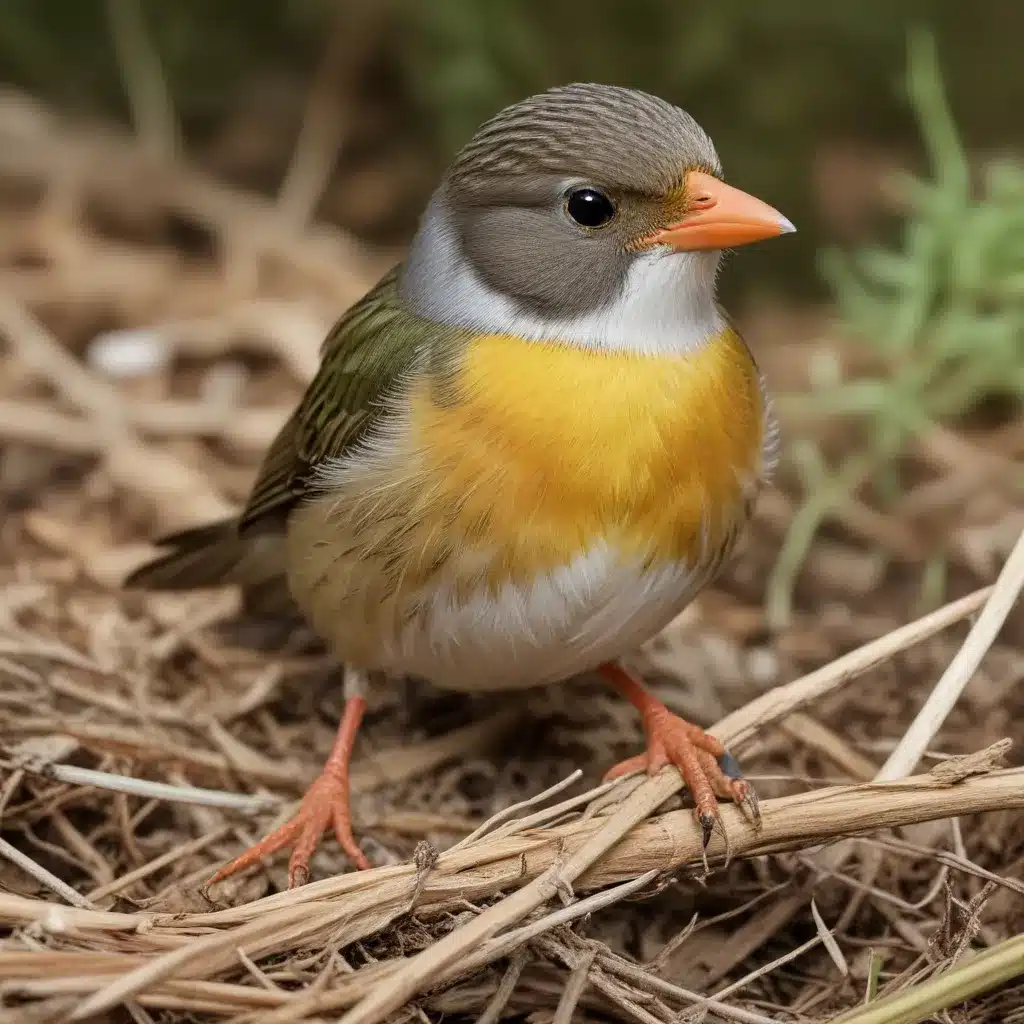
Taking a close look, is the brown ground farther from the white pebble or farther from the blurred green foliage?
the blurred green foliage

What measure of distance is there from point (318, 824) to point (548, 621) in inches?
35.1

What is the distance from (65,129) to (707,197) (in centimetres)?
458

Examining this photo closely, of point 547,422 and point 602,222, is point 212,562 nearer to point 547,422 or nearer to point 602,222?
point 547,422

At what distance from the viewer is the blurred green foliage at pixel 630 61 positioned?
19.7ft

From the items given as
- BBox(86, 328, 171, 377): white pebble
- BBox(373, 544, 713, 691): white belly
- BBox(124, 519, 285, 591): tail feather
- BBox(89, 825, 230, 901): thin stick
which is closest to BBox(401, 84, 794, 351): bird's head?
BBox(373, 544, 713, 691): white belly

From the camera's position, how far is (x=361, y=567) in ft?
11.2

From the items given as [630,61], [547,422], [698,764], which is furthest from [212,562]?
[630,61]

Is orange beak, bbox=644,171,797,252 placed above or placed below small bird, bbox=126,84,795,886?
above

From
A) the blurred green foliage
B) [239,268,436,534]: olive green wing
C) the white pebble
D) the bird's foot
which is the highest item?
the blurred green foliage

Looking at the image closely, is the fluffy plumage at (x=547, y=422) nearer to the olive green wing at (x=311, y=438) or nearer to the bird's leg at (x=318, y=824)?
the olive green wing at (x=311, y=438)

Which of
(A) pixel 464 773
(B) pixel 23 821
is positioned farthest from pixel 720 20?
(B) pixel 23 821

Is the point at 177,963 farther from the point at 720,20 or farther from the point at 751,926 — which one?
the point at 720,20

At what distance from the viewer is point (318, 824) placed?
3639 mm

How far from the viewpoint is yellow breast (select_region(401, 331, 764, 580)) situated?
3094 millimetres
